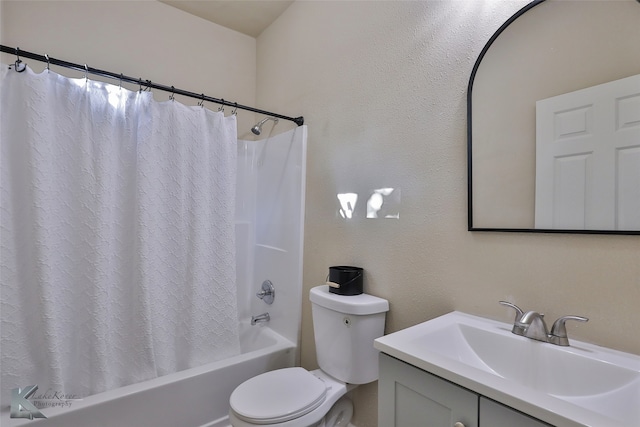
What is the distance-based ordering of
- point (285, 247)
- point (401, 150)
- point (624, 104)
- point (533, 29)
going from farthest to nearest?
1. point (285, 247)
2. point (401, 150)
3. point (533, 29)
4. point (624, 104)

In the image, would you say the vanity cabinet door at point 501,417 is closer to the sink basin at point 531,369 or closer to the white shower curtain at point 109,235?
the sink basin at point 531,369

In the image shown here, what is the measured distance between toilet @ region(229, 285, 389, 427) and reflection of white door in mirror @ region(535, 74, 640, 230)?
2.49 ft

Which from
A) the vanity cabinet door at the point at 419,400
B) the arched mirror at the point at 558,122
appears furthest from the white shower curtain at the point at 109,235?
the arched mirror at the point at 558,122

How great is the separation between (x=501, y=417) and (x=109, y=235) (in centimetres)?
161

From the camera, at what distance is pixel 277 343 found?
1.89 meters

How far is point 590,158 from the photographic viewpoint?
87cm

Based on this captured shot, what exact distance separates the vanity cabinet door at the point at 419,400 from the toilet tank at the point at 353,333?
1.38 ft

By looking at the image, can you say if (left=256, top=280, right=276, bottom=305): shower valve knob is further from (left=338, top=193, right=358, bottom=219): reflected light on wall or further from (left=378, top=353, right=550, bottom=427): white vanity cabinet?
(left=378, top=353, right=550, bottom=427): white vanity cabinet

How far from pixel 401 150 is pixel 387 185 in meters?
0.17

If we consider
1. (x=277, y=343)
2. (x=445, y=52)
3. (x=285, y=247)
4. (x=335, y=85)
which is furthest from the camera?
(x=285, y=247)

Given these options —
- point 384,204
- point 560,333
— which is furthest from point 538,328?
point 384,204

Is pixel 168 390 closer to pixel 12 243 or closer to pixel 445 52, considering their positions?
pixel 12 243

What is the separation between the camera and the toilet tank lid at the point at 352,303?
131 cm

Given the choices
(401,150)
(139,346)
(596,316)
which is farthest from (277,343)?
(596,316)
